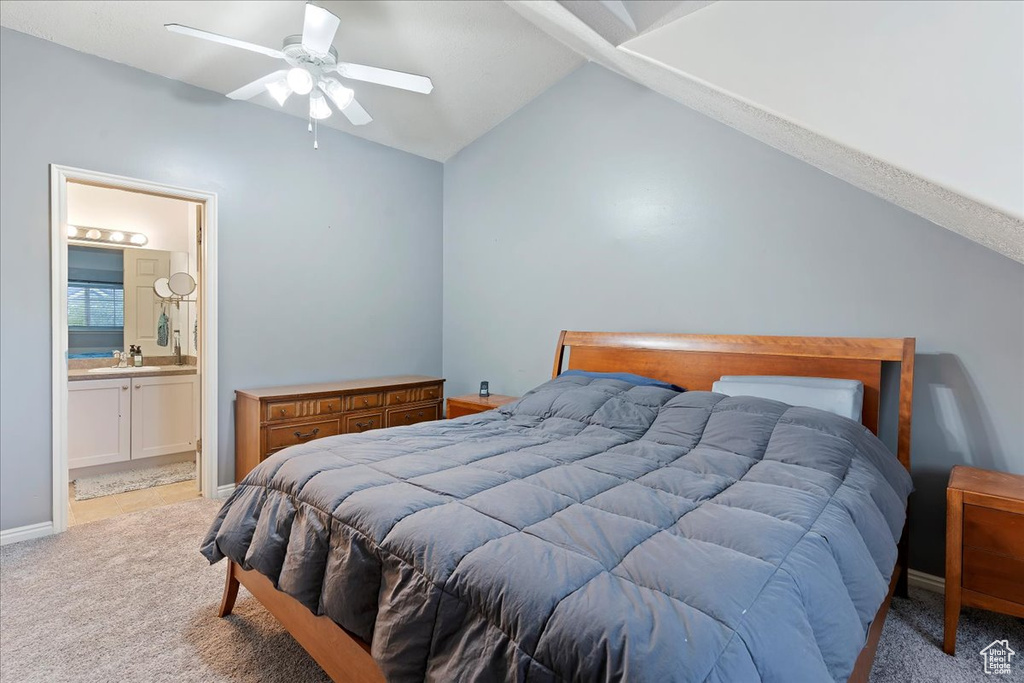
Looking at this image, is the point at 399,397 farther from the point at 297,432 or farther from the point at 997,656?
the point at 997,656

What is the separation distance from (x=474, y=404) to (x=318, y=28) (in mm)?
2537

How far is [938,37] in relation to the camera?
3.31 feet

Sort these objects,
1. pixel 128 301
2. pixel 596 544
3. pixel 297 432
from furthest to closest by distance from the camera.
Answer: pixel 128 301 < pixel 297 432 < pixel 596 544

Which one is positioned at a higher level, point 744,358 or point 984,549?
point 744,358

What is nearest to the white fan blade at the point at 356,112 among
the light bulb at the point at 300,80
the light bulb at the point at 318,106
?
the light bulb at the point at 318,106

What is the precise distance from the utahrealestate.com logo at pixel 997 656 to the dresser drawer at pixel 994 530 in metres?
0.33

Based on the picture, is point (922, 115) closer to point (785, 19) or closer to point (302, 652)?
point (785, 19)

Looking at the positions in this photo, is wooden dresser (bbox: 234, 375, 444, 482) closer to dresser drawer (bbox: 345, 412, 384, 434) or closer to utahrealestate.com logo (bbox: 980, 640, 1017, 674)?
dresser drawer (bbox: 345, 412, 384, 434)

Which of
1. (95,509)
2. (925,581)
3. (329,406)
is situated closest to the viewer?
(925,581)

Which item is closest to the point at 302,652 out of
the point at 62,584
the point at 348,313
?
the point at 62,584

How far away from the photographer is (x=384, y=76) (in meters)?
2.67

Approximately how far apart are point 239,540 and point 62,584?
49.8 inches

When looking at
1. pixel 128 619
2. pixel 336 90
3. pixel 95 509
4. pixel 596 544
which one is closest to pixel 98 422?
pixel 95 509

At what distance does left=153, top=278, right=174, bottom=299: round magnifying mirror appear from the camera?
485 cm
